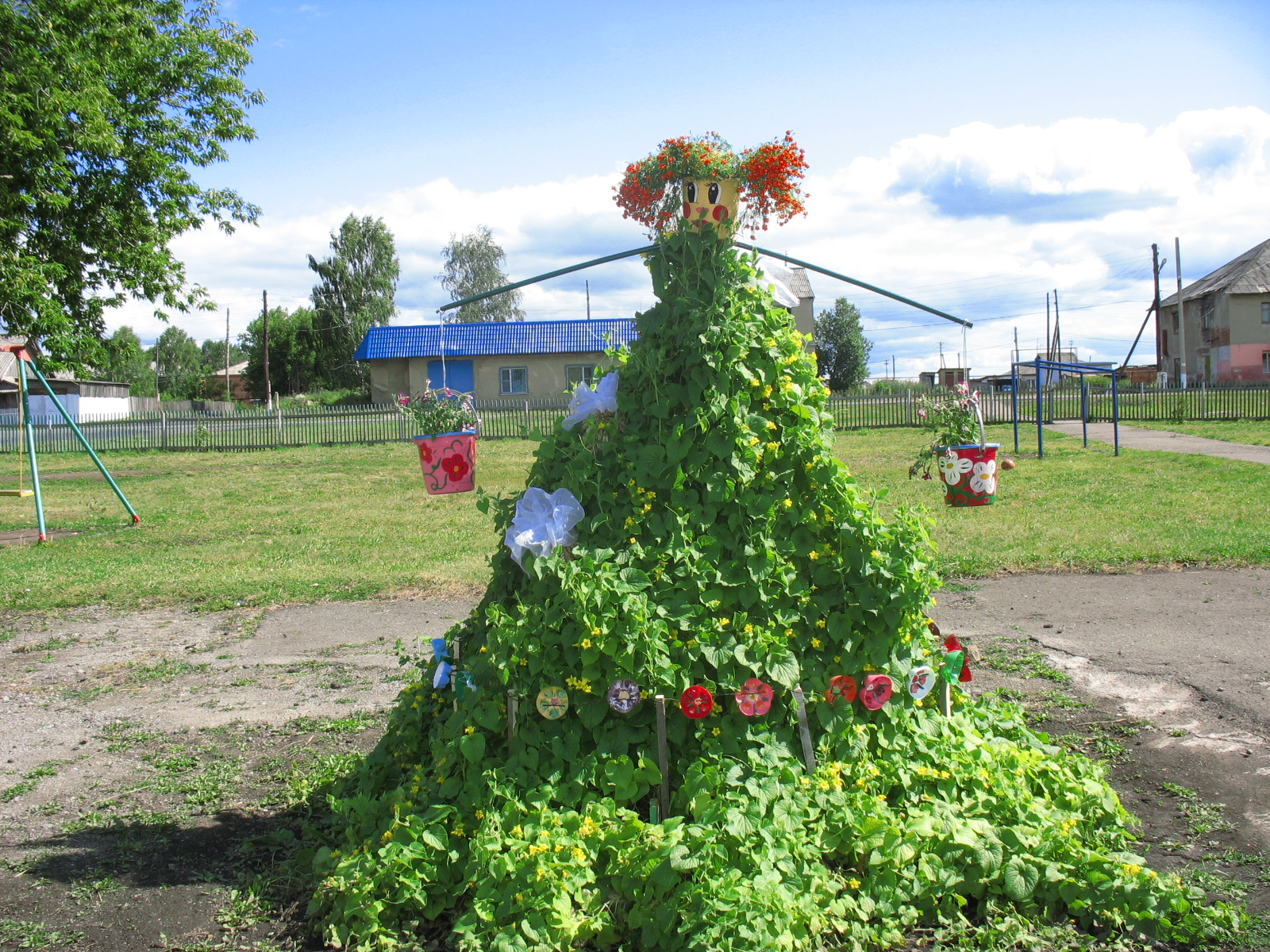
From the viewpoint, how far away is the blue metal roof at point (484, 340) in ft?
121

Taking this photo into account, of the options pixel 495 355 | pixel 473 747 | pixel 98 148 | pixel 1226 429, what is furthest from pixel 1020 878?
pixel 495 355

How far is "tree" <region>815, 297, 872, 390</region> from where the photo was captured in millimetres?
50375

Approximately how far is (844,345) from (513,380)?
2106cm

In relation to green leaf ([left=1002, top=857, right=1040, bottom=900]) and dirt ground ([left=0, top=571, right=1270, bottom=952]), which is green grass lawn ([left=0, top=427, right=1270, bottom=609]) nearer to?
dirt ground ([left=0, top=571, right=1270, bottom=952])

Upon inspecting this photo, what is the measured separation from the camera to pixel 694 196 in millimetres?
3352

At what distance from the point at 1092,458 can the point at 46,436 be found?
30.2m

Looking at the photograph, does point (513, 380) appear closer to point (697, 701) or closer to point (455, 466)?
point (455, 466)

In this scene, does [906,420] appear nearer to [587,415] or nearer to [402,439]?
[402,439]

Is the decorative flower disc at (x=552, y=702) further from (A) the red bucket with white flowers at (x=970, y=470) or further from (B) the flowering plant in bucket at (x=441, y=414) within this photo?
(A) the red bucket with white flowers at (x=970, y=470)

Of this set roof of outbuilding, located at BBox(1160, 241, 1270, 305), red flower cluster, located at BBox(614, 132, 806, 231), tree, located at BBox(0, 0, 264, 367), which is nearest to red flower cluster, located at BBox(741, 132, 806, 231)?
red flower cluster, located at BBox(614, 132, 806, 231)

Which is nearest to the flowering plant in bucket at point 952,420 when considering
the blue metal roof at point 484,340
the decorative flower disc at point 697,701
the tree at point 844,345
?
the decorative flower disc at point 697,701

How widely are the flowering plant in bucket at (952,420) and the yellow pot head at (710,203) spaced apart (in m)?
3.19

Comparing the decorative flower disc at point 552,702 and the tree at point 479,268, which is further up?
the tree at point 479,268

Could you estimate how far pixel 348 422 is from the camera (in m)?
29.0
